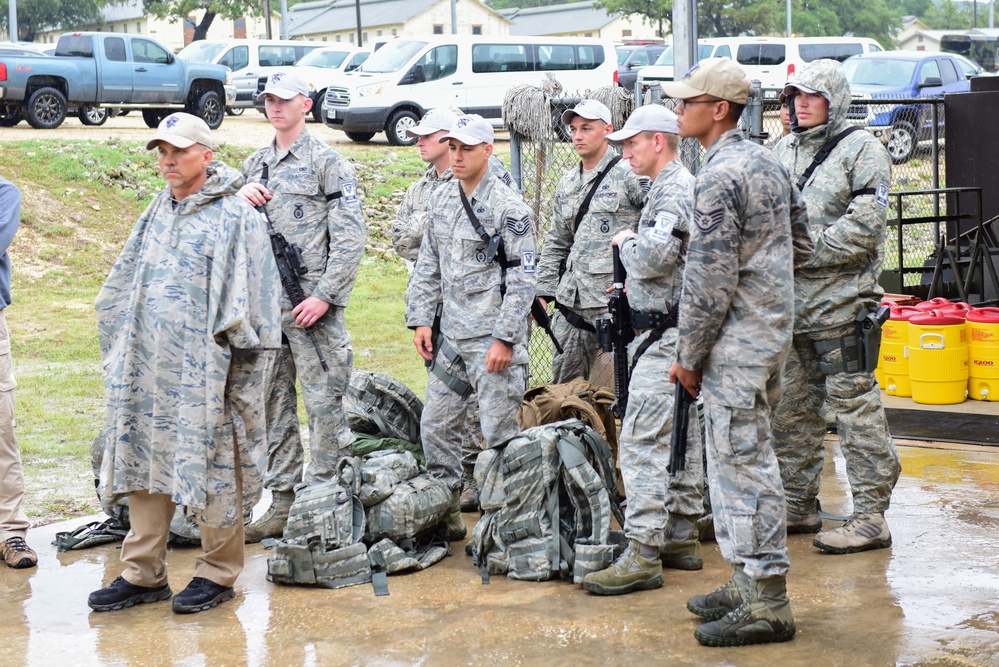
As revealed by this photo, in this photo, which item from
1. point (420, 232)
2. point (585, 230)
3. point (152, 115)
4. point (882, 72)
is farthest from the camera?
point (152, 115)

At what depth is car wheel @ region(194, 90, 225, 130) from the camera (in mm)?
23391

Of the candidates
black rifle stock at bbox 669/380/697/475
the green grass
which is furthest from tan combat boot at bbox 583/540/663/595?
the green grass

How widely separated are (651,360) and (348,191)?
1.81 metres

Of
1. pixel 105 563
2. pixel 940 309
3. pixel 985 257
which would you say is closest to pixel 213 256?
pixel 105 563

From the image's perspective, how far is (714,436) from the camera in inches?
168

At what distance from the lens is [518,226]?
17.9 feet

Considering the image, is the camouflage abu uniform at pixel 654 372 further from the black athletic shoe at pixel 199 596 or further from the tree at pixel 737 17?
the tree at pixel 737 17

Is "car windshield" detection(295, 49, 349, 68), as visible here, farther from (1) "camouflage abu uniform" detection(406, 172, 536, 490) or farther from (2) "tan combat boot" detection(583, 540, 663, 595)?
(2) "tan combat boot" detection(583, 540, 663, 595)

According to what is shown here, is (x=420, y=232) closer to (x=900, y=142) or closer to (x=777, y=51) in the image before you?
(x=900, y=142)

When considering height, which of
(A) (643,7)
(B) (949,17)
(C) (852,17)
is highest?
(B) (949,17)

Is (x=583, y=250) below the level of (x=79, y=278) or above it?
above

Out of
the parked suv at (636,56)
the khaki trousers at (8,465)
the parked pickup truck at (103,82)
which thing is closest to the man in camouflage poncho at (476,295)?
the khaki trousers at (8,465)

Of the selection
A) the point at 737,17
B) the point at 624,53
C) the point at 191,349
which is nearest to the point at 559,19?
the point at 737,17

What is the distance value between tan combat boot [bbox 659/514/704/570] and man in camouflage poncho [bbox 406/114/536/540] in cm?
82
